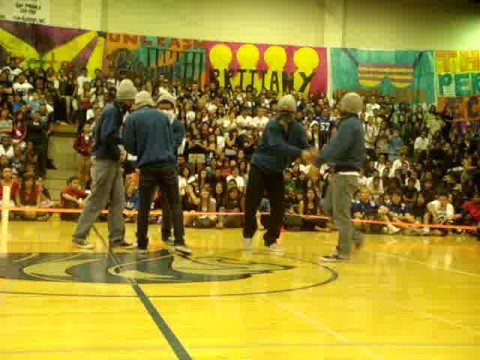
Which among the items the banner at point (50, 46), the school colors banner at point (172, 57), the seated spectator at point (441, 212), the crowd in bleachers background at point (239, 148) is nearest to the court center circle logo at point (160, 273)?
the crowd in bleachers background at point (239, 148)

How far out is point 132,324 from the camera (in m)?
3.53

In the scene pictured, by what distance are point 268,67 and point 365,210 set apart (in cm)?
702

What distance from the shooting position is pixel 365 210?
490 inches

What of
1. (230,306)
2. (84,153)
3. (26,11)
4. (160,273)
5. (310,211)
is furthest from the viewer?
(26,11)

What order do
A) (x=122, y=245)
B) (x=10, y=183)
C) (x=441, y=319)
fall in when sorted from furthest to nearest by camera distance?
(x=10, y=183) < (x=122, y=245) < (x=441, y=319)

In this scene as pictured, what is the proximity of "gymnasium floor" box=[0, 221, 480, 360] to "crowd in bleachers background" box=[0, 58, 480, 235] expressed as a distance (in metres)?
4.99

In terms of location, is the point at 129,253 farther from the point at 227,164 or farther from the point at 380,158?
the point at 380,158

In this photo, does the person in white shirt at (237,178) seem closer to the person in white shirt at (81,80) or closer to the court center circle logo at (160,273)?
the person in white shirt at (81,80)

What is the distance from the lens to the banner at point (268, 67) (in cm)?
1806

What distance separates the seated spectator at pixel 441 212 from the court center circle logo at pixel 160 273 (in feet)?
22.2

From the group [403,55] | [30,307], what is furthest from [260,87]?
[30,307]

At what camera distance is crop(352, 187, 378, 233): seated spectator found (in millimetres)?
12078

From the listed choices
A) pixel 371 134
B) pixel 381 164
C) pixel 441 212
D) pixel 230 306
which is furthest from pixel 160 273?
pixel 371 134

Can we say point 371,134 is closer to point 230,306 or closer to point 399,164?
point 399,164
